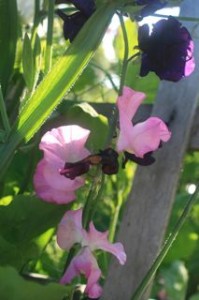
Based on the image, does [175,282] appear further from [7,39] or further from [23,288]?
[7,39]

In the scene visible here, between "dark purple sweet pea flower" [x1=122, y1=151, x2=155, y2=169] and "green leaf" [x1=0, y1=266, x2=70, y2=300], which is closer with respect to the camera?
"green leaf" [x1=0, y1=266, x2=70, y2=300]

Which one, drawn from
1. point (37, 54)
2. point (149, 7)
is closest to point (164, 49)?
point (149, 7)

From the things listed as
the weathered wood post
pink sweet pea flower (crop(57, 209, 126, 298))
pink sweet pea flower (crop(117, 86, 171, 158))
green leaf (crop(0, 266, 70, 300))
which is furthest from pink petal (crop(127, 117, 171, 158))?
the weathered wood post

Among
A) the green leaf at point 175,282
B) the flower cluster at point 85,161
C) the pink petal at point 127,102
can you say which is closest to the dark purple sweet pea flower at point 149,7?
the flower cluster at point 85,161

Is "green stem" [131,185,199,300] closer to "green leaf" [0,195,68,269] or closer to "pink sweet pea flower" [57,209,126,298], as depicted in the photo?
"pink sweet pea flower" [57,209,126,298]

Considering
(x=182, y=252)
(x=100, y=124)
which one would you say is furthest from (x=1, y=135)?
(x=182, y=252)
